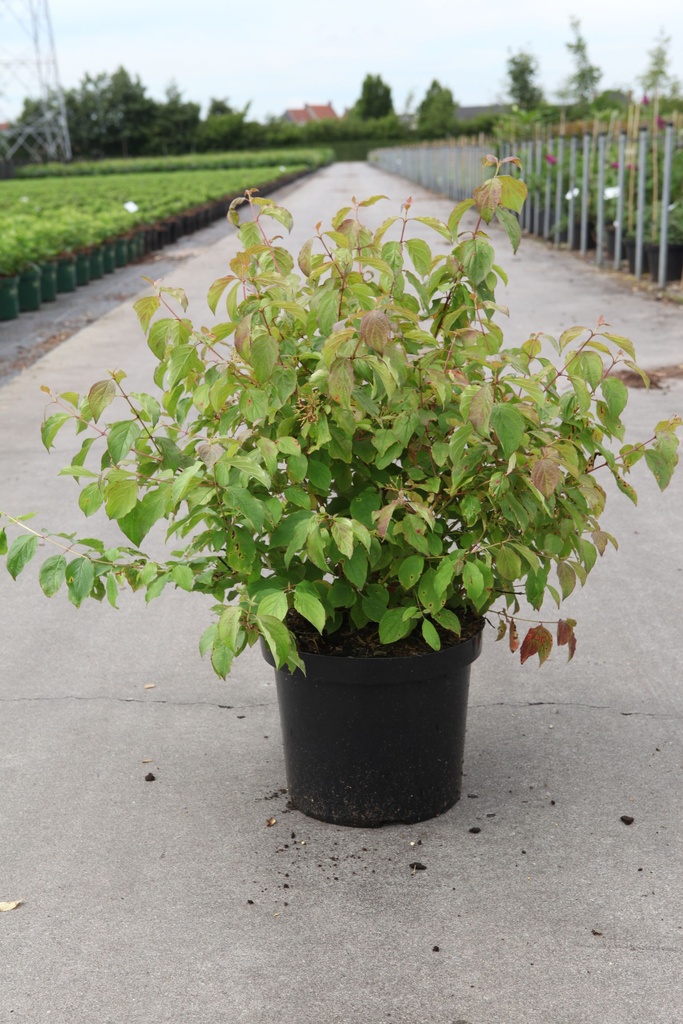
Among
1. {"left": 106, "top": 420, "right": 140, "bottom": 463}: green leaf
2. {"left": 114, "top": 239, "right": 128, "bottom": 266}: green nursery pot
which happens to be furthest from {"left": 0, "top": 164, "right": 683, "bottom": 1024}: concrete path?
{"left": 114, "top": 239, "right": 128, "bottom": 266}: green nursery pot

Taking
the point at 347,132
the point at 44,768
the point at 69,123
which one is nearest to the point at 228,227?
the point at 44,768

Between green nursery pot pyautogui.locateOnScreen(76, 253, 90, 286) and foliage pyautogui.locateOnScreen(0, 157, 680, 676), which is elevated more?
foliage pyautogui.locateOnScreen(0, 157, 680, 676)

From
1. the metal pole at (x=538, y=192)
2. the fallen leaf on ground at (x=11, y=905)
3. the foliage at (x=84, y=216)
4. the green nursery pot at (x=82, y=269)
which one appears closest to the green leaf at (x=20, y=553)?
the fallen leaf on ground at (x=11, y=905)

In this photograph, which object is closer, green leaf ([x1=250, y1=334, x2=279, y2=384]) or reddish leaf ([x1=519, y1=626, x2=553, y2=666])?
green leaf ([x1=250, y1=334, x2=279, y2=384])

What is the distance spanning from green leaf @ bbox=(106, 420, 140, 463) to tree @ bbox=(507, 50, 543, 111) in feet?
203

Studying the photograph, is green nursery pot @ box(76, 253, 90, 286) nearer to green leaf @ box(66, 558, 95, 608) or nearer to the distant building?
green leaf @ box(66, 558, 95, 608)

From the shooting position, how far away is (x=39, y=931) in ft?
8.38

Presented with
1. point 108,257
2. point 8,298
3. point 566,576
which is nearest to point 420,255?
point 566,576

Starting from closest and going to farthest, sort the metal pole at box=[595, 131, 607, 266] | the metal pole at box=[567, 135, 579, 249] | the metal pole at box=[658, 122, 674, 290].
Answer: the metal pole at box=[658, 122, 674, 290] < the metal pole at box=[595, 131, 607, 266] < the metal pole at box=[567, 135, 579, 249]

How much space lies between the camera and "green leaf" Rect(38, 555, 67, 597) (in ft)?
8.03

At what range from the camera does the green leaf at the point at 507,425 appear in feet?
7.75

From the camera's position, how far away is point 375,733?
280 cm

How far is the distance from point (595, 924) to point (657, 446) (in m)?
1.09

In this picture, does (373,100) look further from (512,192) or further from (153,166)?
(512,192)
